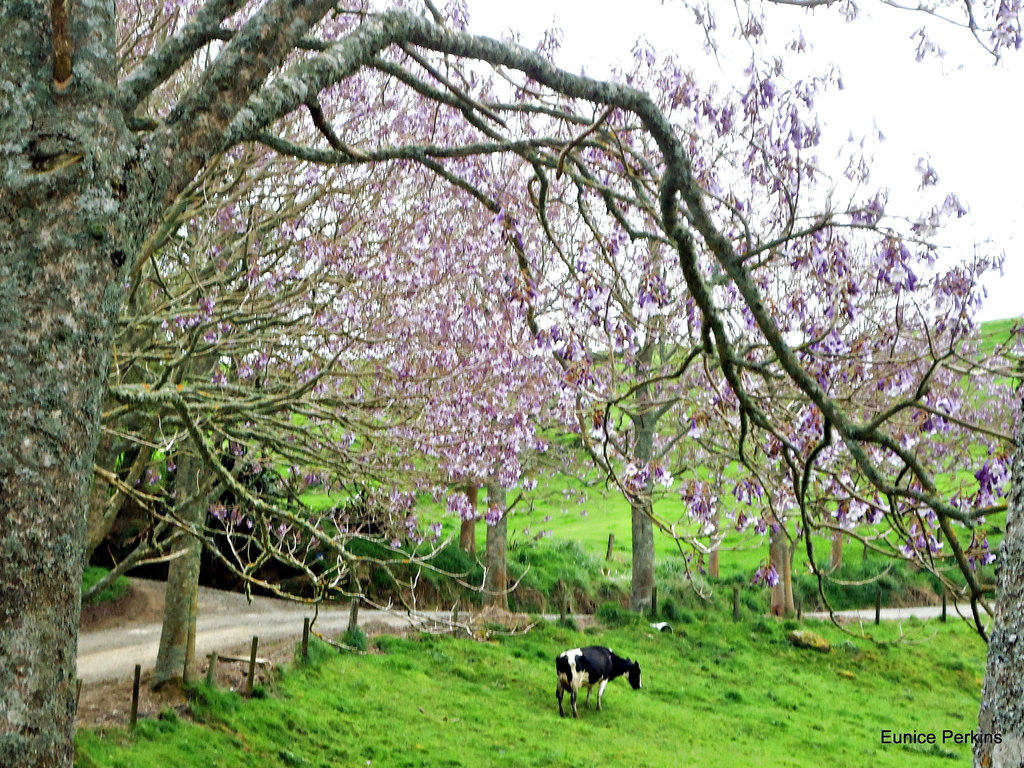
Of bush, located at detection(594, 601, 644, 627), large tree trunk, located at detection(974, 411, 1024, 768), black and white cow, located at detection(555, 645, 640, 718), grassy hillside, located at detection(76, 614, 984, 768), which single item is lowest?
grassy hillside, located at detection(76, 614, 984, 768)

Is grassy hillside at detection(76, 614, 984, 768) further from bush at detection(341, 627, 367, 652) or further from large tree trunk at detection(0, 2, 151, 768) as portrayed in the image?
large tree trunk at detection(0, 2, 151, 768)

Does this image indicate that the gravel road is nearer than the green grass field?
No

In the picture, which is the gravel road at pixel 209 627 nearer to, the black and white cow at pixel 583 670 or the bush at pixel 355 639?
the bush at pixel 355 639

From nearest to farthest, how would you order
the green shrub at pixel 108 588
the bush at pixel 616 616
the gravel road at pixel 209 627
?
1. the gravel road at pixel 209 627
2. the green shrub at pixel 108 588
3. the bush at pixel 616 616

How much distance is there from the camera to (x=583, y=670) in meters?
16.7

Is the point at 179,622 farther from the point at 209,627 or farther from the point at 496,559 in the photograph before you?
the point at 496,559

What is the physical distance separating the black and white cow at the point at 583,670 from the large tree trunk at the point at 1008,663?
49.7 ft

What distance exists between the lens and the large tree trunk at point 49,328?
7.95ft

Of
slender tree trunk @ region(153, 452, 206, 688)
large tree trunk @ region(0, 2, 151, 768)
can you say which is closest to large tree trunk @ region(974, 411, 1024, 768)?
large tree trunk @ region(0, 2, 151, 768)

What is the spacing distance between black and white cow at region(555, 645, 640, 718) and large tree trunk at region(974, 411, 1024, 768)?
49.7 ft

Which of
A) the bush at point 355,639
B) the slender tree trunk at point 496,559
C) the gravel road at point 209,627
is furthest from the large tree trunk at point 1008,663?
the slender tree trunk at point 496,559

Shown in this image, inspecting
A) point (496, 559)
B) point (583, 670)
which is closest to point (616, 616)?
point (496, 559)

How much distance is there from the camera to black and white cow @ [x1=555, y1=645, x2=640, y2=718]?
1652 centimetres

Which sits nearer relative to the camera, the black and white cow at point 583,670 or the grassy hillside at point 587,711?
the grassy hillside at point 587,711
